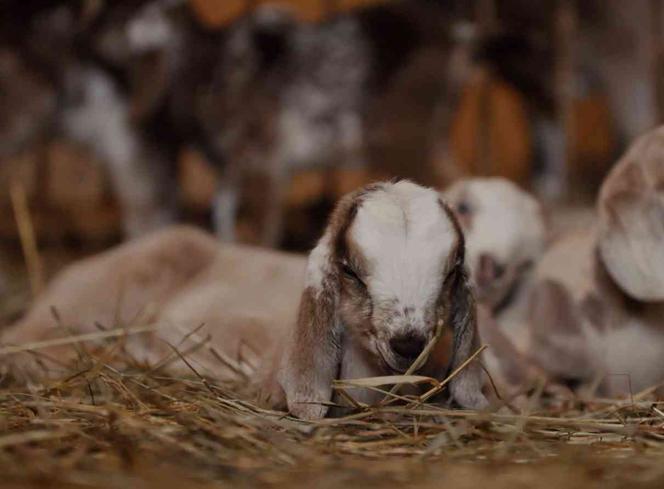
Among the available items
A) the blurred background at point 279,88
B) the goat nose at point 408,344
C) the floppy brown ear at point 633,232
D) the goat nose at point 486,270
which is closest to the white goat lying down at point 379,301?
the goat nose at point 408,344

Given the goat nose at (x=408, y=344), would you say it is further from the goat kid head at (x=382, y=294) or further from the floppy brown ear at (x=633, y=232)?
the floppy brown ear at (x=633, y=232)

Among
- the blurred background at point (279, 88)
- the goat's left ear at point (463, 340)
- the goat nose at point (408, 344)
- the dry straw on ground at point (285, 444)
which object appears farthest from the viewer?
the blurred background at point (279, 88)

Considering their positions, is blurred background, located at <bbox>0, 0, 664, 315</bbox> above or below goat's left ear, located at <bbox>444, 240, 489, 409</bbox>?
above

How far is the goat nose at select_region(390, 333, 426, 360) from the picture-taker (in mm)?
2223

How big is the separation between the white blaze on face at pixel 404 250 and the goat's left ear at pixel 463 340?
0.40 feet

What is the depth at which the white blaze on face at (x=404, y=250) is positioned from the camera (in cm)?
223

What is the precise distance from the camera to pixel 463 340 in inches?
95.2

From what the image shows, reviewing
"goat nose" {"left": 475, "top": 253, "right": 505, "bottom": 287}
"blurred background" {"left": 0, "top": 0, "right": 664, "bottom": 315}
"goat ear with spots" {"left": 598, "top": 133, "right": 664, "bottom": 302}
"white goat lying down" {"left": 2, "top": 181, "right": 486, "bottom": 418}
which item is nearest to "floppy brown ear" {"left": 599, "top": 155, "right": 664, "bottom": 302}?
"goat ear with spots" {"left": 598, "top": 133, "right": 664, "bottom": 302}

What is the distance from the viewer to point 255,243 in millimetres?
6559

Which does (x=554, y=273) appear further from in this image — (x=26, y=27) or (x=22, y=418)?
(x=26, y=27)

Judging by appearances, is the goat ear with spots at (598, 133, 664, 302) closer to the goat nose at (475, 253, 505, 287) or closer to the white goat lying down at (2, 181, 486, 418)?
the goat nose at (475, 253, 505, 287)

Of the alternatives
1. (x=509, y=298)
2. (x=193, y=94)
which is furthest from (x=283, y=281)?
(x=193, y=94)

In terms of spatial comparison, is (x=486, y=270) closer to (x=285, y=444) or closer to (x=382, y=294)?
(x=382, y=294)

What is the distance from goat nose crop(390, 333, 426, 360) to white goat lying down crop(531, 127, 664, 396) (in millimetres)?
1125
